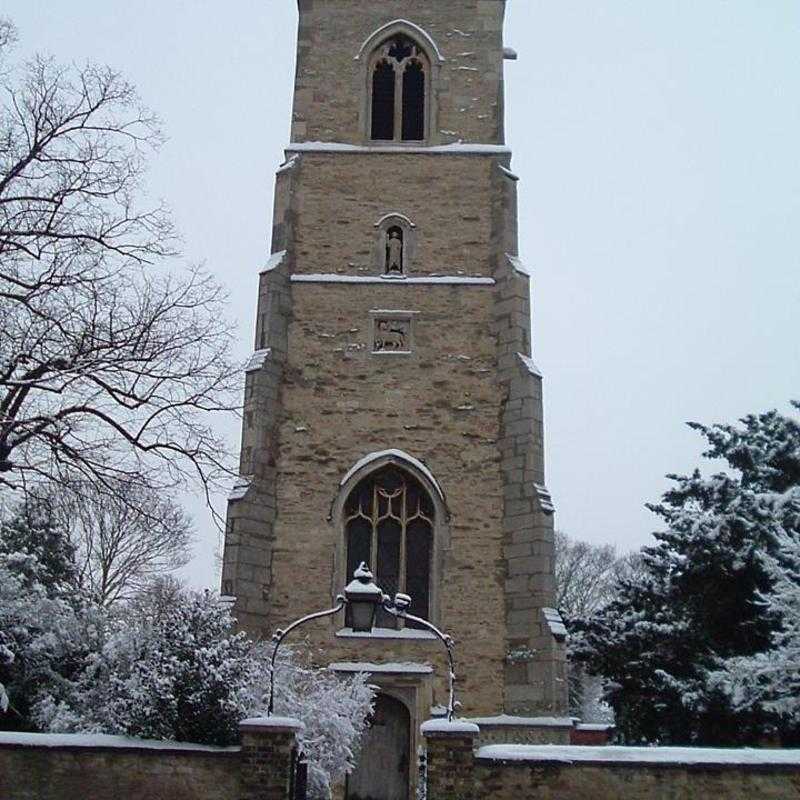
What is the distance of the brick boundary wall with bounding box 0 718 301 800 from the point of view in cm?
913

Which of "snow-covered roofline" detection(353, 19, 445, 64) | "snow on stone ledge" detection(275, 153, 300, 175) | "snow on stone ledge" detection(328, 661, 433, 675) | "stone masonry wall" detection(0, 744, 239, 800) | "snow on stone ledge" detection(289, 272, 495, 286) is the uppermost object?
"snow-covered roofline" detection(353, 19, 445, 64)

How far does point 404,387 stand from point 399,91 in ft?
22.7

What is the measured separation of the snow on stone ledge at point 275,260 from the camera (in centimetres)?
1814

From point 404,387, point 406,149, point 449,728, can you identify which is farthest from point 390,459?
point 449,728

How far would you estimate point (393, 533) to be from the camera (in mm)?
17000

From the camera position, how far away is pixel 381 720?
15.8 metres

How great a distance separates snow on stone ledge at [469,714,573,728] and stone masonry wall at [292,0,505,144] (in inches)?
436

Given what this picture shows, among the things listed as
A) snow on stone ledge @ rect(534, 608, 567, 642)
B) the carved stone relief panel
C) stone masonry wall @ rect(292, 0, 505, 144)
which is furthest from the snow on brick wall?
stone masonry wall @ rect(292, 0, 505, 144)

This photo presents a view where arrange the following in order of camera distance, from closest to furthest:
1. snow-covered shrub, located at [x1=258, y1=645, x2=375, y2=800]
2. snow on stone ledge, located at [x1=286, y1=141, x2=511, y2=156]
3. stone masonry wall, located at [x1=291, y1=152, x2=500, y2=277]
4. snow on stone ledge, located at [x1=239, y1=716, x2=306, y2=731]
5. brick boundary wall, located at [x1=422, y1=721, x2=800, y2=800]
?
snow on stone ledge, located at [x1=239, y1=716, x2=306, y2=731] → brick boundary wall, located at [x1=422, y1=721, x2=800, y2=800] → snow-covered shrub, located at [x1=258, y1=645, x2=375, y2=800] → stone masonry wall, located at [x1=291, y1=152, x2=500, y2=277] → snow on stone ledge, located at [x1=286, y1=141, x2=511, y2=156]

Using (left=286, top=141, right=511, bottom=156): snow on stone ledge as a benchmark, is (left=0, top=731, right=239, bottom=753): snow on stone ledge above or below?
below

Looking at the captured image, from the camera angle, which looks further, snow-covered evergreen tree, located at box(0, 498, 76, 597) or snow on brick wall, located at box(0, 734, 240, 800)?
snow-covered evergreen tree, located at box(0, 498, 76, 597)

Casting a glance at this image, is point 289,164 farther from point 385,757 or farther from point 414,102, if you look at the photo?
point 385,757

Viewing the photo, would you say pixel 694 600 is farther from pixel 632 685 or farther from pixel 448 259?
pixel 448 259

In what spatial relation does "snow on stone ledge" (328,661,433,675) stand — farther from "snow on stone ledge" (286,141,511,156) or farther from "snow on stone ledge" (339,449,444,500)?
"snow on stone ledge" (286,141,511,156)
